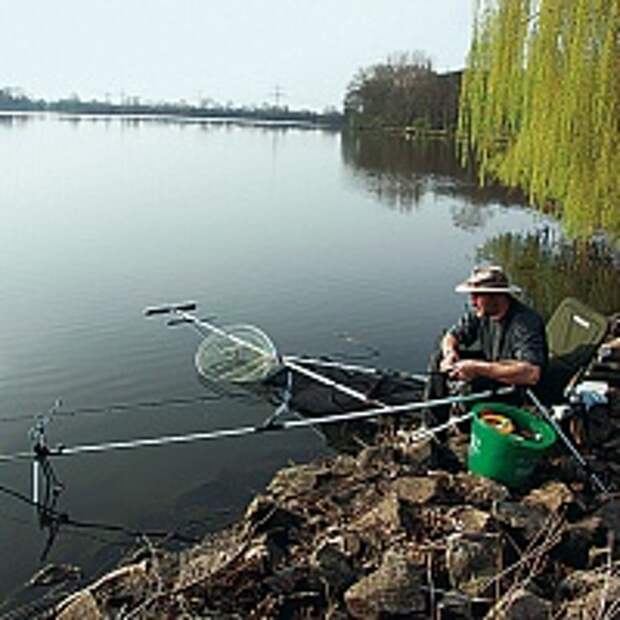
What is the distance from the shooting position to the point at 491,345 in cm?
495

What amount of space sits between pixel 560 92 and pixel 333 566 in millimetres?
6884

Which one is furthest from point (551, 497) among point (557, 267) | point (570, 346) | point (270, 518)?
point (557, 267)

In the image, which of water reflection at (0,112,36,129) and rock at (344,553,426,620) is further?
water reflection at (0,112,36,129)

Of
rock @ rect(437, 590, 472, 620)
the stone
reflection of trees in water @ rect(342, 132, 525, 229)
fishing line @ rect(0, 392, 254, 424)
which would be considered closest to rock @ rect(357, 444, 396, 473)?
the stone

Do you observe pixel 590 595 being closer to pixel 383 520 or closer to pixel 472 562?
pixel 472 562

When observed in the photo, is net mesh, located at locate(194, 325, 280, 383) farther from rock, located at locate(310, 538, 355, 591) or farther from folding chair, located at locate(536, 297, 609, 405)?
rock, located at locate(310, 538, 355, 591)

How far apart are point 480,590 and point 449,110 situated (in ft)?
189

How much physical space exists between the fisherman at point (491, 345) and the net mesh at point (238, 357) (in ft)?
7.53

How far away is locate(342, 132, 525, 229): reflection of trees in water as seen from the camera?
74.6ft

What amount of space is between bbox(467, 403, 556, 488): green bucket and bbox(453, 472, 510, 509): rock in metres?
0.07

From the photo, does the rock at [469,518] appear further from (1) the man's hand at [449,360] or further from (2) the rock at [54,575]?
(2) the rock at [54,575]

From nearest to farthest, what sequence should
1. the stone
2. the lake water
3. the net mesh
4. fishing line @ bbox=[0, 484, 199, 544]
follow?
the stone
fishing line @ bbox=[0, 484, 199, 544]
the lake water
the net mesh

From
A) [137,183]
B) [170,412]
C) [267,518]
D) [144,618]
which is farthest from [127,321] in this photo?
[137,183]

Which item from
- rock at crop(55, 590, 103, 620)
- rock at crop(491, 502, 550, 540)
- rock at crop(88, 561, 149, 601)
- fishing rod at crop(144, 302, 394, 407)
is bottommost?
rock at crop(88, 561, 149, 601)
